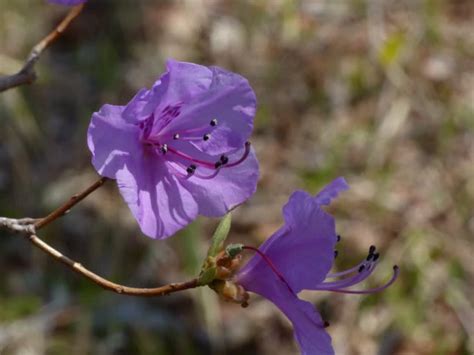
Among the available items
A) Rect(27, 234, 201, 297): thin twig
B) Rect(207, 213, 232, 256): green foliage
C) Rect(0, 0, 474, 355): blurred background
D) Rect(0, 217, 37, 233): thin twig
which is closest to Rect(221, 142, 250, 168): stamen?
Rect(207, 213, 232, 256): green foliage

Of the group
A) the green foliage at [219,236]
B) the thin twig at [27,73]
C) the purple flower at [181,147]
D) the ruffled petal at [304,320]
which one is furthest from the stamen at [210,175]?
the thin twig at [27,73]

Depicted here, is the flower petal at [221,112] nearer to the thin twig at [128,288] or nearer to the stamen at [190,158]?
the stamen at [190,158]

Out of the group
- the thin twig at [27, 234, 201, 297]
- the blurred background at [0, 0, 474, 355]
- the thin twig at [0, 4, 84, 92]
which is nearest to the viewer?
the thin twig at [27, 234, 201, 297]

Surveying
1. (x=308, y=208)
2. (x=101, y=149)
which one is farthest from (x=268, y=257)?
(x=101, y=149)

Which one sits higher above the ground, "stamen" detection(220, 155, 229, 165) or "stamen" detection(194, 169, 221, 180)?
"stamen" detection(220, 155, 229, 165)

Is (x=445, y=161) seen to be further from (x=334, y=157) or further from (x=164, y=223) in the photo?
(x=164, y=223)

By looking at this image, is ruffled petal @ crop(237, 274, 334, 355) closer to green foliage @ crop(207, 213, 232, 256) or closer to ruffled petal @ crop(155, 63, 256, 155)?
green foliage @ crop(207, 213, 232, 256)

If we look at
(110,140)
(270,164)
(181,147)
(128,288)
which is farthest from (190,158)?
(270,164)
